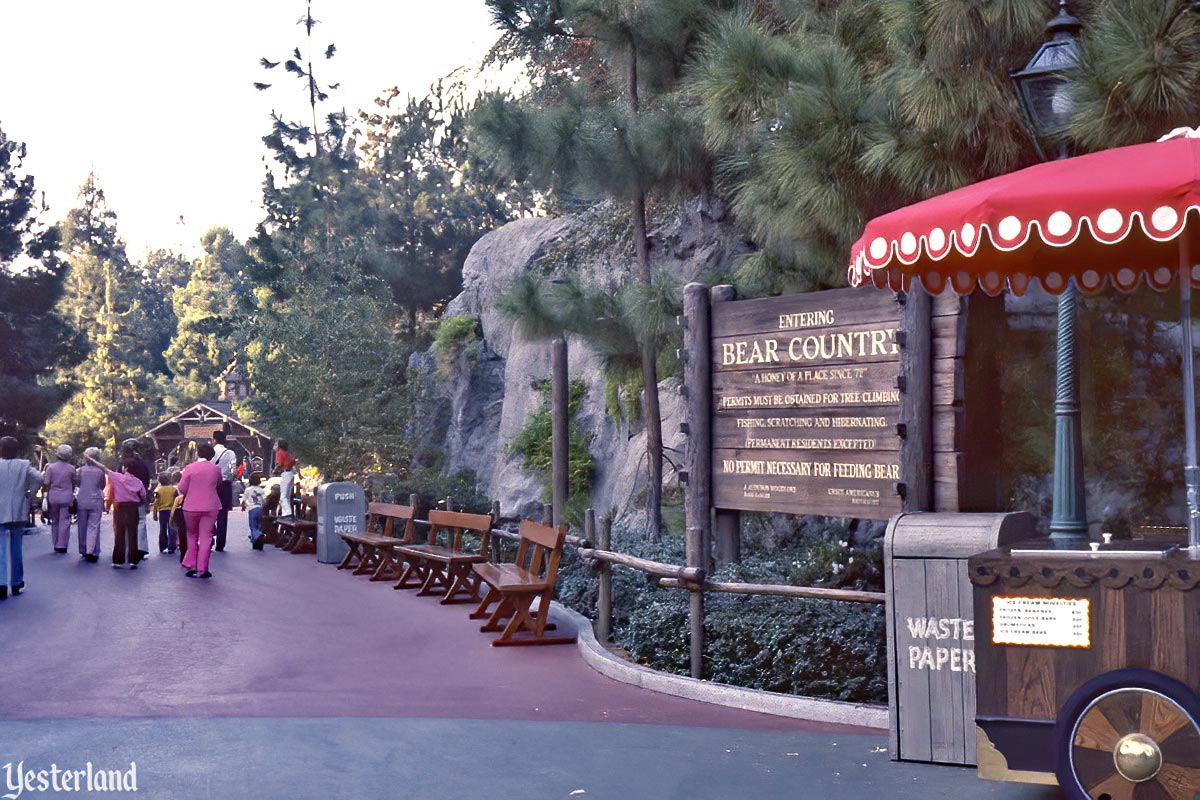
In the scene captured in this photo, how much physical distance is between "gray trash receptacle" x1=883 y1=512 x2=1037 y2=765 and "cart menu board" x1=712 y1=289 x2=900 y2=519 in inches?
69.1

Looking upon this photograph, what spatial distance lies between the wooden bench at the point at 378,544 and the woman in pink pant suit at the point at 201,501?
6.44 feet

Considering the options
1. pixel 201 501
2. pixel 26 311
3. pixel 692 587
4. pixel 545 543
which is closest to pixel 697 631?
pixel 692 587

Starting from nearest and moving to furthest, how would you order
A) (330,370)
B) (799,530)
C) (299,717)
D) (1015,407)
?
(299,717)
(1015,407)
(799,530)
(330,370)

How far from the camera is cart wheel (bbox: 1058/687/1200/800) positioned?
4.80 metres

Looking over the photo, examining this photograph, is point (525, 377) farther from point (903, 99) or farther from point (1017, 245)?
point (1017, 245)

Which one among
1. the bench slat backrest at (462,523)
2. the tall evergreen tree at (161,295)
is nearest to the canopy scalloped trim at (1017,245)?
the bench slat backrest at (462,523)

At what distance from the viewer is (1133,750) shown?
16.0ft

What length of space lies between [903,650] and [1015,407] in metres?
6.73

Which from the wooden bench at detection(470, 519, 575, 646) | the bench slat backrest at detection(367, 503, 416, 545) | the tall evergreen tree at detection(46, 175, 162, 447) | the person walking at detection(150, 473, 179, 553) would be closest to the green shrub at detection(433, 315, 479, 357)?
the person walking at detection(150, 473, 179, 553)

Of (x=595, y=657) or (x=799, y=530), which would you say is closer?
(x=595, y=657)

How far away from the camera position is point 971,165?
9.48 meters

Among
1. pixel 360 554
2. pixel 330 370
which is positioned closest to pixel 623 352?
pixel 360 554

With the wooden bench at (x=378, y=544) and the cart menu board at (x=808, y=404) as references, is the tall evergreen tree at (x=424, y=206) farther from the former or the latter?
the cart menu board at (x=808, y=404)

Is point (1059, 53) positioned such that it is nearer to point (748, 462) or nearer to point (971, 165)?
point (971, 165)
